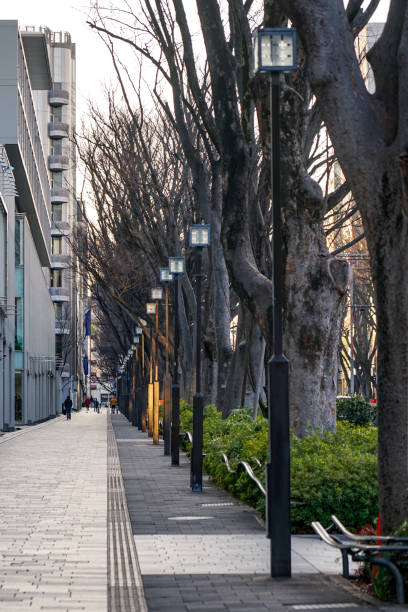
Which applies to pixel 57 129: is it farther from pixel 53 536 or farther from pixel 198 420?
pixel 53 536

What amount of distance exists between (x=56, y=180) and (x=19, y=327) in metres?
59.6

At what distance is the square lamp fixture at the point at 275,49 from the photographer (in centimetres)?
951

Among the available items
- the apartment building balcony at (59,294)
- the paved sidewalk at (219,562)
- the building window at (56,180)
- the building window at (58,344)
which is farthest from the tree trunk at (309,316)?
the building window at (56,180)

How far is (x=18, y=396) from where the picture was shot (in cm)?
5703

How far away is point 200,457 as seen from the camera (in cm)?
1706

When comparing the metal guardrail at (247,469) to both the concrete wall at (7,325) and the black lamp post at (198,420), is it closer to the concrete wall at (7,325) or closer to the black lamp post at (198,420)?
the black lamp post at (198,420)

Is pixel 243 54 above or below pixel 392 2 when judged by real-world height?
above

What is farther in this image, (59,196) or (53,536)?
(59,196)

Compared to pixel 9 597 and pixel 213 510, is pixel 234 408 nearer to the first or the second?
pixel 213 510

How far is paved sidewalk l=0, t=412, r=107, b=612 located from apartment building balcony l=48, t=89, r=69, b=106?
94.4 m

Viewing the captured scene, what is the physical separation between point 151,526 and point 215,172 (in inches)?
443

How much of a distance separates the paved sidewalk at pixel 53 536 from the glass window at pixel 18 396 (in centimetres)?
3352

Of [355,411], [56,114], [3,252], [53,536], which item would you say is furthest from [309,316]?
[56,114]

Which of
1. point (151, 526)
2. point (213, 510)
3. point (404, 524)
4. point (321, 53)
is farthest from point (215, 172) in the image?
point (404, 524)
